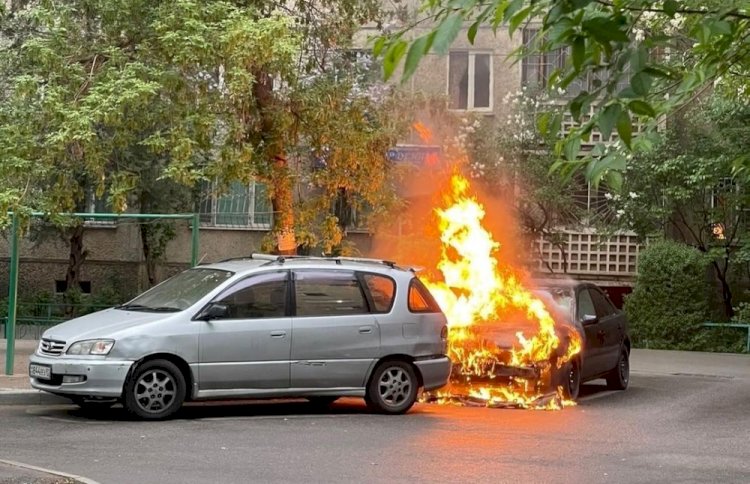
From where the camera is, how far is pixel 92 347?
12.7 meters

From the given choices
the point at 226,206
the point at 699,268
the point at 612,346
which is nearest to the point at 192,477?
the point at 612,346

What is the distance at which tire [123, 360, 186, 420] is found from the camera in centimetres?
1269

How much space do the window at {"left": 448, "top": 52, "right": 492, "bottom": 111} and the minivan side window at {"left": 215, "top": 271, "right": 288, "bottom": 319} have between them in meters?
16.6

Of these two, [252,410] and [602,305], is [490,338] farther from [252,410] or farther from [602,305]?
[252,410]

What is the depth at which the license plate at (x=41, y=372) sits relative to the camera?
12.8 metres

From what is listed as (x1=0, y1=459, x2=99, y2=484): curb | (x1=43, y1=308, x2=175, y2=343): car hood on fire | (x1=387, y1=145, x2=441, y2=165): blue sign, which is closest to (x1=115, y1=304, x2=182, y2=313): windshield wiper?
(x1=43, y1=308, x2=175, y2=343): car hood on fire

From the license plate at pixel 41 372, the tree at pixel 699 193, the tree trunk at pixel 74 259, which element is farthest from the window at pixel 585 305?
the tree trunk at pixel 74 259

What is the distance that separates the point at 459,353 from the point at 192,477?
19.8 ft

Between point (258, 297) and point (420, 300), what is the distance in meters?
1.93

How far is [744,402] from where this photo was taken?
16359mm

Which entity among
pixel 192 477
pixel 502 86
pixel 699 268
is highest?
pixel 502 86

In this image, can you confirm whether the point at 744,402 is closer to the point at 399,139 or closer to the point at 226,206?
the point at 399,139

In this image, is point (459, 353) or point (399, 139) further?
point (399, 139)

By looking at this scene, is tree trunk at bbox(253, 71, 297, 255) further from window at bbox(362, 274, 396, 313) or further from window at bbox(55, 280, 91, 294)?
window at bbox(55, 280, 91, 294)
